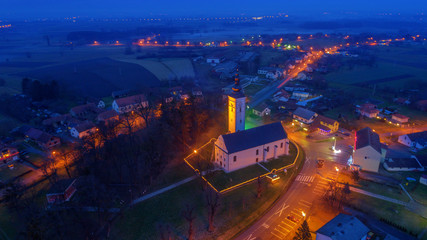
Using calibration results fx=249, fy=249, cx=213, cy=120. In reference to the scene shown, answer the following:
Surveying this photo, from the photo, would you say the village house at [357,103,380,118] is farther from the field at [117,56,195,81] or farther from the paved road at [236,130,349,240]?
the field at [117,56,195,81]

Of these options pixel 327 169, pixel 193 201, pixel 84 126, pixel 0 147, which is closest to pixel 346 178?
pixel 327 169

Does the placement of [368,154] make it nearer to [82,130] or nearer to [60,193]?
[60,193]

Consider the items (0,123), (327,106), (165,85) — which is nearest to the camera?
(0,123)

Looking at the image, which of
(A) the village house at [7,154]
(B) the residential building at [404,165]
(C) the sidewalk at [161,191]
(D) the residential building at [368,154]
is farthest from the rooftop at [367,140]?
(A) the village house at [7,154]

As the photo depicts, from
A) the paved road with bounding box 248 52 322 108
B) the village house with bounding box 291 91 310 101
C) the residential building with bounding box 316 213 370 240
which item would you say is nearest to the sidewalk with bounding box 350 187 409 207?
the residential building with bounding box 316 213 370 240

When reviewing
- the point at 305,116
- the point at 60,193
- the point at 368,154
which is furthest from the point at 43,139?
the point at 368,154

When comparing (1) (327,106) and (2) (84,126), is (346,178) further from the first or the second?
(2) (84,126)
